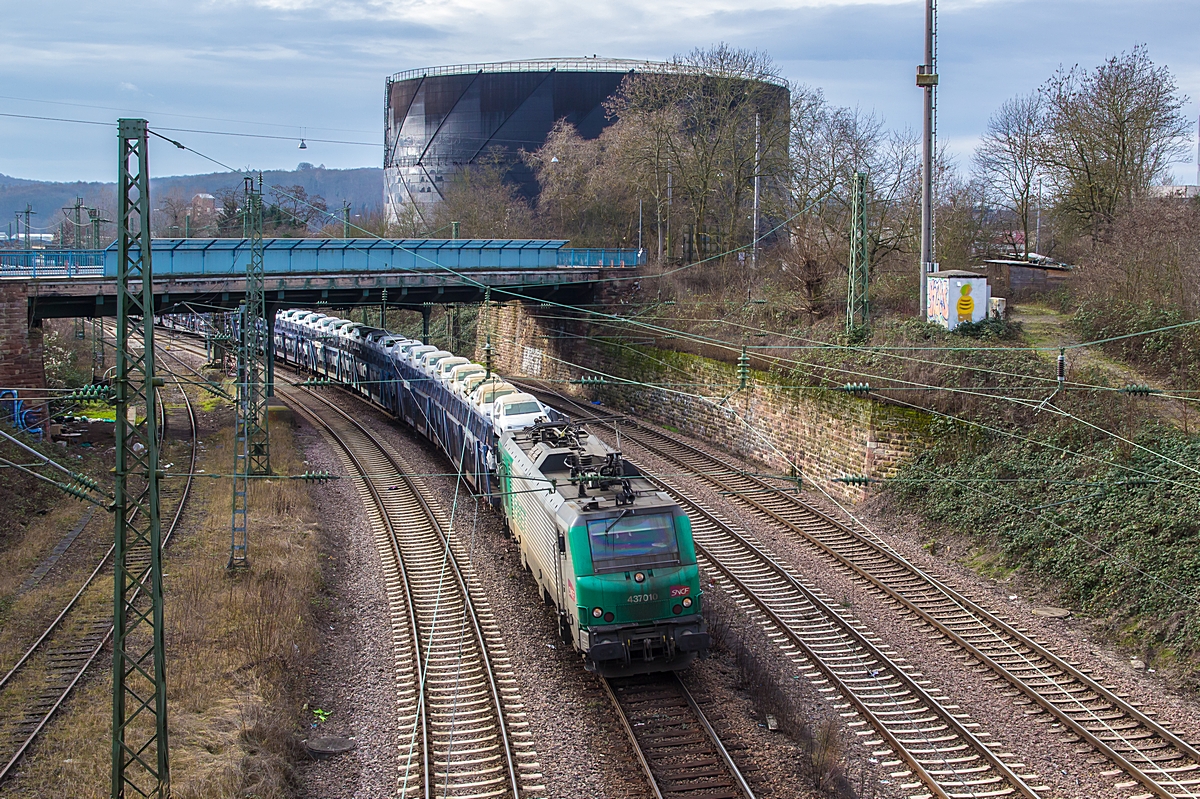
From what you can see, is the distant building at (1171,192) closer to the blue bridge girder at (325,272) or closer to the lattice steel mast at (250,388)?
the blue bridge girder at (325,272)

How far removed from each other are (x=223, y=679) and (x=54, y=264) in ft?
70.2

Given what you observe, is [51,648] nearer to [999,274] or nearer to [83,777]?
[83,777]

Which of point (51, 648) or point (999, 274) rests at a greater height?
point (999, 274)

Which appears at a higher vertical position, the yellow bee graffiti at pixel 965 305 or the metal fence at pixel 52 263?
the metal fence at pixel 52 263

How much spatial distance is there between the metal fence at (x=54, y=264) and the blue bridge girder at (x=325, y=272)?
0.11 ft

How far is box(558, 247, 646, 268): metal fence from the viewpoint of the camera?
44.3m

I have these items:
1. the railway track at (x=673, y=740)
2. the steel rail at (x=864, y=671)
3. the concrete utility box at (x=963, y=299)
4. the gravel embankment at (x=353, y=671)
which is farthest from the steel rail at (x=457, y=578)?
the concrete utility box at (x=963, y=299)

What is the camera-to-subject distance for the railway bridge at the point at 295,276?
28.8 m

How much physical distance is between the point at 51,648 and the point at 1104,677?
16.3m

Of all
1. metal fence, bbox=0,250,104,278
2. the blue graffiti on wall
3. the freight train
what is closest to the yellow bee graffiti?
the freight train

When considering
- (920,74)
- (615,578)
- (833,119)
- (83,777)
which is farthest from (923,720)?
(833,119)

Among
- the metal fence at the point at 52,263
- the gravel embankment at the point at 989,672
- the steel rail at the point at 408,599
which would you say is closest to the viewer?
the gravel embankment at the point at 989,672

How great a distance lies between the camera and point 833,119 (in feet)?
130

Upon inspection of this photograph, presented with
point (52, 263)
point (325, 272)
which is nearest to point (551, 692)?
point (52, 263)
